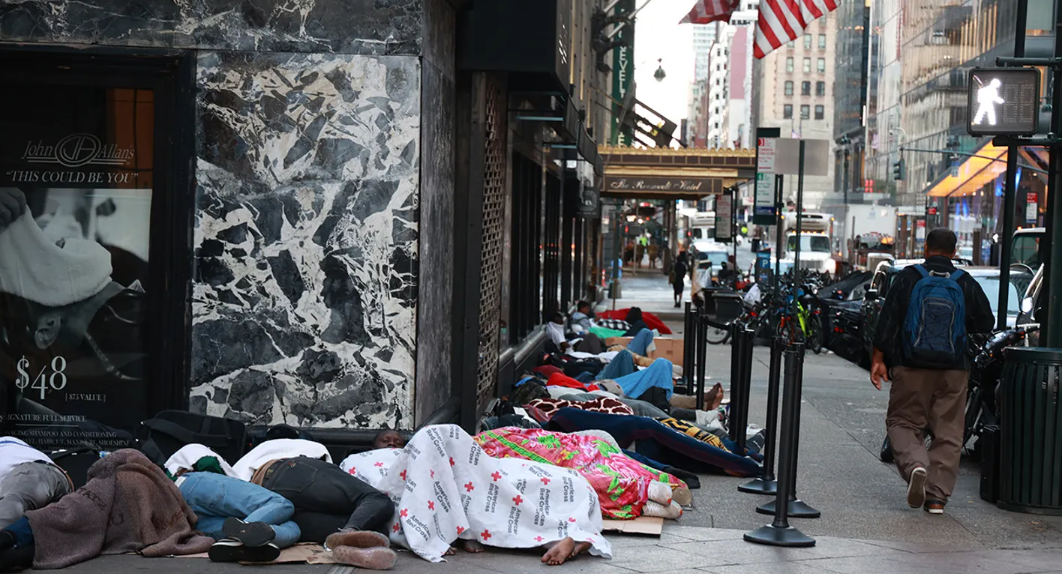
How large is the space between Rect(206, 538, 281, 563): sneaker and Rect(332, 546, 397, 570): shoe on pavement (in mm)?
306

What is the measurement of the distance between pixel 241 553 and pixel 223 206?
8.99 feet

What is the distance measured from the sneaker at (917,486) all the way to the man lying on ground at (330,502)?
3611 mm

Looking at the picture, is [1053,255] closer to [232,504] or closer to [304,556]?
[304,556]

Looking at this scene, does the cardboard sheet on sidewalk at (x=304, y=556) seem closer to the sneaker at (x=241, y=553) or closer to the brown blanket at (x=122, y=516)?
the sneaker at (x=241, y=553)

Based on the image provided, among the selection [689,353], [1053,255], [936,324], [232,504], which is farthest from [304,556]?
[689,353]

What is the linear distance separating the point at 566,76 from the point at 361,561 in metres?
6.19

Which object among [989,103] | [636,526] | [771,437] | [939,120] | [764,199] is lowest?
[636,526]

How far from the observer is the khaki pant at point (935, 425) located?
337 inches

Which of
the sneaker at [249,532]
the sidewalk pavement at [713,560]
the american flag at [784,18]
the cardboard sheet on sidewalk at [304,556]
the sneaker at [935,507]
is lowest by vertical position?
the sneaker at [935,507]

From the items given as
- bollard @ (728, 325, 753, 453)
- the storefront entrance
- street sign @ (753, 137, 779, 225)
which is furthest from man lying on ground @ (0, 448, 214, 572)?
street sign @ (753, 137, 779, 225)

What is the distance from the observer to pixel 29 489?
20.0ft

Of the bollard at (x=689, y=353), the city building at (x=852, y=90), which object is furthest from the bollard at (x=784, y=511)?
the city building at (x=852, y=90)

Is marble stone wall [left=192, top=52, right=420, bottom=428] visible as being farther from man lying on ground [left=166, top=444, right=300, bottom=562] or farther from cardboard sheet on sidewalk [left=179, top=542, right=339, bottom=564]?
cardboard sheet on sidewalk [left=179, top=542, right=339, bottom=564]

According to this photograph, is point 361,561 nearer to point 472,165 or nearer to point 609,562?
point 609,562
